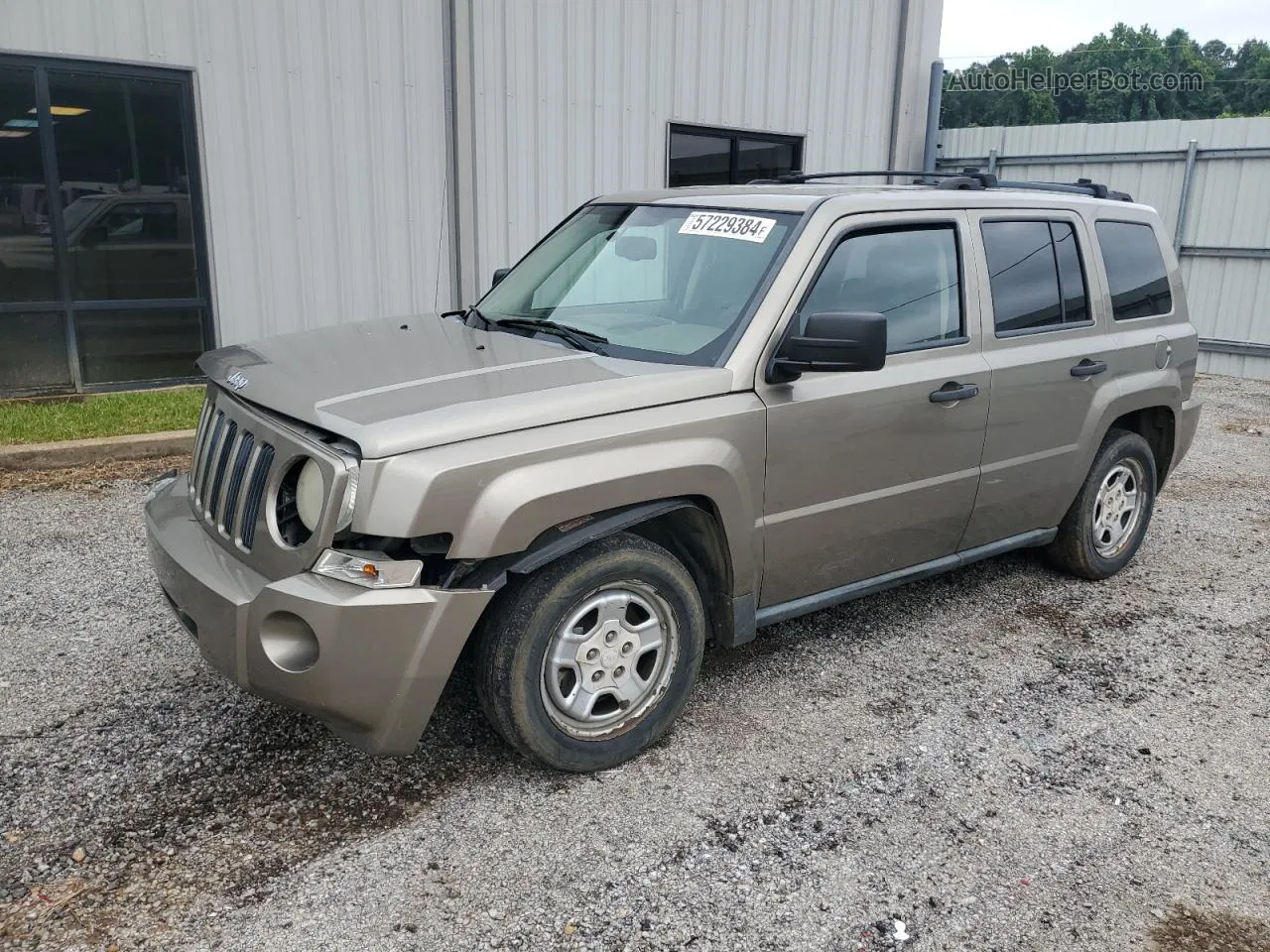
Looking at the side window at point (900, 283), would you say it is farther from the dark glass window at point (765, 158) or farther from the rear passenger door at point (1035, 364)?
the dark glass window at point (765, 158)

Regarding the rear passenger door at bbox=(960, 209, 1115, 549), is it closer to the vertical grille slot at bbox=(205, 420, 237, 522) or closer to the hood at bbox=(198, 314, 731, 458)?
the hood at bbox=(198, 314, 731, 458)

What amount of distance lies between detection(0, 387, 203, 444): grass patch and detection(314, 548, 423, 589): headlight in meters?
4.32

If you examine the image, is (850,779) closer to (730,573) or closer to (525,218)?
(730,573)

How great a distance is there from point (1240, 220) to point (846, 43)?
5093mm

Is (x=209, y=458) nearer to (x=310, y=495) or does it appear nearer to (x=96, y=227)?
(x=310, y=495)

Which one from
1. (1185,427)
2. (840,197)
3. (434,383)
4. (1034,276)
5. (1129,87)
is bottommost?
(1185,427)

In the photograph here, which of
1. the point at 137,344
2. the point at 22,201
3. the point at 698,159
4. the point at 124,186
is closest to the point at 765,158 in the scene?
the point at 698,159

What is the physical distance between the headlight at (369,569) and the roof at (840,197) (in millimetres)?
2025

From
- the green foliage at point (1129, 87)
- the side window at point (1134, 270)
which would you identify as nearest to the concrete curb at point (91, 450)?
the side window at point (1134, 270)

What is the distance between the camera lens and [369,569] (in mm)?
2887

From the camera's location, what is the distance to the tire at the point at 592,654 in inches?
125

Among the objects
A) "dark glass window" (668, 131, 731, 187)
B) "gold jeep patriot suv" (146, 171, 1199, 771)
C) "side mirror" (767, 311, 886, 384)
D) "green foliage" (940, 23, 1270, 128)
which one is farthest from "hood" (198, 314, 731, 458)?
"green foliage" (940, 23, 1270, 128)

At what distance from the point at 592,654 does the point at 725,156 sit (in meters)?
9.22

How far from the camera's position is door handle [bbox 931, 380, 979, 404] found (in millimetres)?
4105
